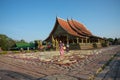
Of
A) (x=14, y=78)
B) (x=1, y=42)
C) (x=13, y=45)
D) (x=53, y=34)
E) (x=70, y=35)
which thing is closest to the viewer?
→ (x=14, y=78)

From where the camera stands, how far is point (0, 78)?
16.7 feet

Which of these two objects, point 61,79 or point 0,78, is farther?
point 0,78

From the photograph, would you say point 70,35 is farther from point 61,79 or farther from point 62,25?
point 61,79

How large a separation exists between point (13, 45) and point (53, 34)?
21.7m

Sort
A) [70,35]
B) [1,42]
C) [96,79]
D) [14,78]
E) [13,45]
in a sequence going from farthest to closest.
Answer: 1. [13,45]
2. [1,42]
3. [70,35]
4. [14,78]
5. [96,79]

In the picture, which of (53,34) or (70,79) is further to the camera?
(53,34)

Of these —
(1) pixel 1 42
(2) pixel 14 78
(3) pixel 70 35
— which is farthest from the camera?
(1) pixel 1 42

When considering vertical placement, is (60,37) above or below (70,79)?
above

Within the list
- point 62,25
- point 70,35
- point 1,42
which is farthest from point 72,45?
point 1,42

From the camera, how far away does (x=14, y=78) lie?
5.04 meters

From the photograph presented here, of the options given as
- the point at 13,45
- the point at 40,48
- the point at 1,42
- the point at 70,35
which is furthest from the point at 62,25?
the point at 13,45

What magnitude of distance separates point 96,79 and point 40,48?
83.7 ft

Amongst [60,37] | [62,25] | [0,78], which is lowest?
[0,78]

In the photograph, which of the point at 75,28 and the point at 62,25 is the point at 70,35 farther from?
the point at 75,28
